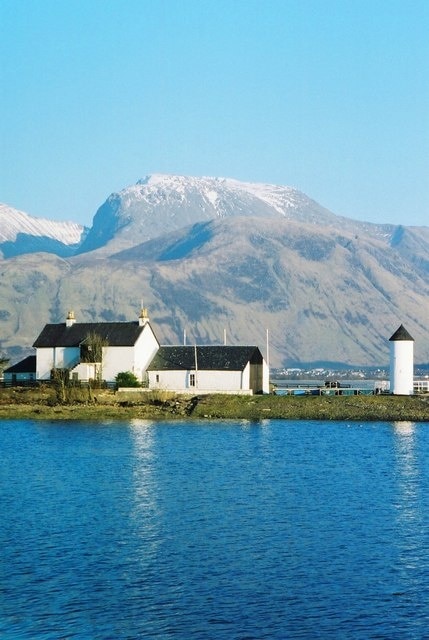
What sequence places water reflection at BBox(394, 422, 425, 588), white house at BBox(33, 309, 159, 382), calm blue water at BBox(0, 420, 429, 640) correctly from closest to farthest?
calm blue water at BBox(0, 420, 429, 640), water reflection at BBox(394, 422, 425, 588), white house at BBox(33, 309, 159, 382)

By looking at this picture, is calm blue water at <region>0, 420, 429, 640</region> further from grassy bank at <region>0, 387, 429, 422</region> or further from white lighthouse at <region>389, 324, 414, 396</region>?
white lighthouse at <region>389, 324, 414, 396</region>

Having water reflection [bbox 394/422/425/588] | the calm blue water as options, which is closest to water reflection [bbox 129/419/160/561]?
the calm blue water

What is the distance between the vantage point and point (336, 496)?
42.5 meters

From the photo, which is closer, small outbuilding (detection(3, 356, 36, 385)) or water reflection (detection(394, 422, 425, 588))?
water reflection (detection(394, 422, 425, 588))

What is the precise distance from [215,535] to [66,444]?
92.2 feet

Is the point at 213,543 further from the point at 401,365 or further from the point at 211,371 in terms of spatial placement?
the point at 401,365

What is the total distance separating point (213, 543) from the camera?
33.4 meters

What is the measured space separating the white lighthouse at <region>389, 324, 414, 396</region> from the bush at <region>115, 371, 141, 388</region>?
20859 millimetres

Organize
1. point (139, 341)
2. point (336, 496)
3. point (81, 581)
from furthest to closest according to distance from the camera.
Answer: point (139, 341)
point (336, 496)
point (81, 581)

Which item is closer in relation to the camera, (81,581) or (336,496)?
(81,581)

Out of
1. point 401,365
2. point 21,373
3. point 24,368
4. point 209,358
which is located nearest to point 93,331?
point 21,373

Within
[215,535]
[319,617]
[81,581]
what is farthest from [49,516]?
[319,617]

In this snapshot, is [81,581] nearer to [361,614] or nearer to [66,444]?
[361,614]

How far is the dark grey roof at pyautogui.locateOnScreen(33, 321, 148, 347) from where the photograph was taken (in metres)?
93.6
